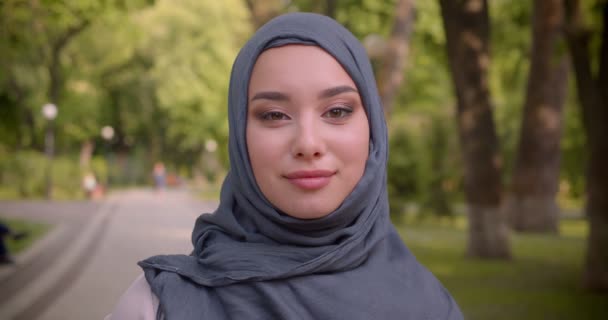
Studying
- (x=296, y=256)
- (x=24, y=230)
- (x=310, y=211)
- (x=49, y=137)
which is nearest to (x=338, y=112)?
Result: (x=310, y=211)

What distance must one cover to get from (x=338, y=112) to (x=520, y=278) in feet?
23.6

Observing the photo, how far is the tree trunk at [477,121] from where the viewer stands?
8867 mm

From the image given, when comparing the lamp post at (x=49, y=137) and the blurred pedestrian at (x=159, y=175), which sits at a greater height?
the lamp post at (x=49, y=137)

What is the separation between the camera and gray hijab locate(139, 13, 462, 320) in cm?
185

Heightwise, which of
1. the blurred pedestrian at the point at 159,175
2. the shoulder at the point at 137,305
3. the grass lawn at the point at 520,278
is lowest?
the grass lawn at the point at 520,278

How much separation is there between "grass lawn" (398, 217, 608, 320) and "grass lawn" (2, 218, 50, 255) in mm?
5892

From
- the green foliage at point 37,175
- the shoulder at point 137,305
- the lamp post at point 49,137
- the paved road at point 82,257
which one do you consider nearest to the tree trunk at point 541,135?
the paved road at point 82,257

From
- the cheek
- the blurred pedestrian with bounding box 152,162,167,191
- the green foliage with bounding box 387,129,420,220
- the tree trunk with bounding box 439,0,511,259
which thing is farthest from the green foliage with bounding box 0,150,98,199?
the cheek

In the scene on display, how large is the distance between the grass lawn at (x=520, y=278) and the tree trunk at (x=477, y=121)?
1.35 feet

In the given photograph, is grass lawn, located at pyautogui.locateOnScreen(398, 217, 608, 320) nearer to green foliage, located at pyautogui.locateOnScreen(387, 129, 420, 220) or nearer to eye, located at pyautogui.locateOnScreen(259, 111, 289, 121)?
green foliage, located at pyautogui.locateOnScreen(387, 129, 420, 220)

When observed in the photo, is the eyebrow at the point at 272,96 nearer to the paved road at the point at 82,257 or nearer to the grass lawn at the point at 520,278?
the paved road at the point at 82,257

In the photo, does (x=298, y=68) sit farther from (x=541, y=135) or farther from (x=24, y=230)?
(x=541, y=135)

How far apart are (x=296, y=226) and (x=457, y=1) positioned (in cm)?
712

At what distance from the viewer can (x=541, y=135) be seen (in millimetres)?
12891
